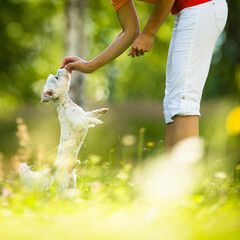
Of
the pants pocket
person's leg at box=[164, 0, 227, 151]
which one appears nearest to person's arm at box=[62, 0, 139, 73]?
person's leg at box=[164, 0, 227, 151]

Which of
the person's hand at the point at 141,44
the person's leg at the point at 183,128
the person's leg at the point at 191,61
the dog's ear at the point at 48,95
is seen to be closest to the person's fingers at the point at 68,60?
the dog's ear at the point at 48,95

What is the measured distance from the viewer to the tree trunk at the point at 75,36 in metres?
8.27

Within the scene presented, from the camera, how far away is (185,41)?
8.53 feet

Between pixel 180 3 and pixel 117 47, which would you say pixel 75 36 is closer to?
pixel 117 47

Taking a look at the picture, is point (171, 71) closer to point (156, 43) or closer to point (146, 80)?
point (156, 43)

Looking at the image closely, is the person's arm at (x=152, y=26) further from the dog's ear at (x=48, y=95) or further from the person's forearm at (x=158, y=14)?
the dog's ear at (x=48, y=95)

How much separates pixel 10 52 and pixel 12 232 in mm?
11908

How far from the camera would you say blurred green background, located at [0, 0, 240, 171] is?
6433 millimetres

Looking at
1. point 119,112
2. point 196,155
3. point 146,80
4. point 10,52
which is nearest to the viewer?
point 196,155

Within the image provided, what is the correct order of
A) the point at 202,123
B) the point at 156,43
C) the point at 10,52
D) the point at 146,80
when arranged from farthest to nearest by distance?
the point at 146,80 < the point at 10,52 < the point at 156,43 < the point at 202,123

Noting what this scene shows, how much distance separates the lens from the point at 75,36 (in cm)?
844

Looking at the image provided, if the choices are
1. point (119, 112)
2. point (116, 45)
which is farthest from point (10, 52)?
point (116, 45)

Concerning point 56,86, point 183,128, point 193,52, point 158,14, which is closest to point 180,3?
point 158,14

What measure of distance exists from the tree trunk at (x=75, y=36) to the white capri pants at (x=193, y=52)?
5.71 m
